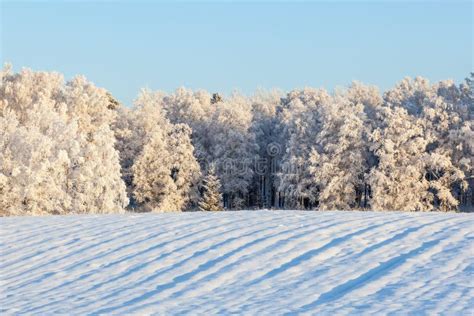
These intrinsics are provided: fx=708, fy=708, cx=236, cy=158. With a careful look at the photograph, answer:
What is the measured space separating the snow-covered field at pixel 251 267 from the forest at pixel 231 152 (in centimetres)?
2802

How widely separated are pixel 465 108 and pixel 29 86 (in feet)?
112

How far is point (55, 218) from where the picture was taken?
21.2m

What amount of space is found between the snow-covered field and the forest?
2802 centimetres

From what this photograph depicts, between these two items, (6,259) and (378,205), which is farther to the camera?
(378,205)

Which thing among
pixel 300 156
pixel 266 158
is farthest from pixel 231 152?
pixel 300 156

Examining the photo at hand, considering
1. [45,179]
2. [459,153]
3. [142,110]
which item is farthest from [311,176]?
[45,179]

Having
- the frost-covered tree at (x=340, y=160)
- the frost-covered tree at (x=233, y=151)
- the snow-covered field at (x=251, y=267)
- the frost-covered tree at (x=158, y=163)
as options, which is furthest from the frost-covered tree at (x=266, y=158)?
the snow-covered field at (x=251, y=267)

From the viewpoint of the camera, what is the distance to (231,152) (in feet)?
218

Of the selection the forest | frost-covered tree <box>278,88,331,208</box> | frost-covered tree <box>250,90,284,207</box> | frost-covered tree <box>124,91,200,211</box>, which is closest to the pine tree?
the forest

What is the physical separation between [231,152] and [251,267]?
54.6 metres

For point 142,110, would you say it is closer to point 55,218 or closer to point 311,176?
point 311,176


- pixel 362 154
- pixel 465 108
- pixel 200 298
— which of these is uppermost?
pixel 465 108

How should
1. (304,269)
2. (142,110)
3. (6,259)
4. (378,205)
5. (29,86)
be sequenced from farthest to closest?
(142,110) < (29,86) < (378,205) < (6,259) < (304,269)

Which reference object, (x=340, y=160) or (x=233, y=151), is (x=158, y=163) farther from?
(x=340, y=160)
